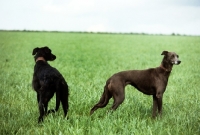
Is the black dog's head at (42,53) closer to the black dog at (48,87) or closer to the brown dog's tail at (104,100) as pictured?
the black dog at (48,87)

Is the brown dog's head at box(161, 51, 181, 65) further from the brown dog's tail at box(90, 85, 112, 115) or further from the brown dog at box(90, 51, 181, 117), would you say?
the brown dog's tail at box(90, 85, 112, 115)

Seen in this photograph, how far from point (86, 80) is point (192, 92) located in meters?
4.06

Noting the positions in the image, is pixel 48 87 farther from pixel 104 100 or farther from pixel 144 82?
pixel 144 82

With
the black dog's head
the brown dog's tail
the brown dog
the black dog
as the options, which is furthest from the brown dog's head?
the black dog's head

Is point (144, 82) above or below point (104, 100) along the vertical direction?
above

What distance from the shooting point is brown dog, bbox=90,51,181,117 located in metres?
5.85

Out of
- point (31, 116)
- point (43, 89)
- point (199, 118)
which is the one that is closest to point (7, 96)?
point (31, 116)

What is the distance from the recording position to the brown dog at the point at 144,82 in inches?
230

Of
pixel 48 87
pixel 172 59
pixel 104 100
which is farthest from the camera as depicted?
pixel 172 59

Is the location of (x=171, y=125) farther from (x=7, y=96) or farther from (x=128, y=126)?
(x=7, y=96)

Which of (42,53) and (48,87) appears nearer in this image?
(48,87)

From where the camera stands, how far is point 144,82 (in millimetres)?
6234

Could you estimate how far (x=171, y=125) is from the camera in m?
5.23

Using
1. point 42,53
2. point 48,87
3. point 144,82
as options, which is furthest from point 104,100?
point 42,53
